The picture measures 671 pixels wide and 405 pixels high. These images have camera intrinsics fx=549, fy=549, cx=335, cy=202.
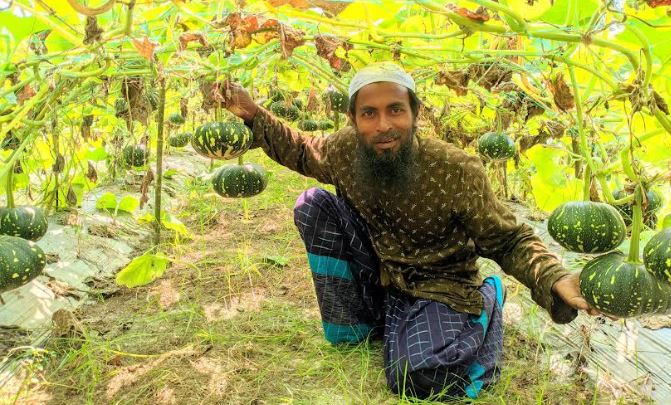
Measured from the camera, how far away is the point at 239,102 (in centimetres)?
278

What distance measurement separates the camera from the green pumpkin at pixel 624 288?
1.66 metres

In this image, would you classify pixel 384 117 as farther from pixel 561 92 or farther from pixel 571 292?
pixel 571 292

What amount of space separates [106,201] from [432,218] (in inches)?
132

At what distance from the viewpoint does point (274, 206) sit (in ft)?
19.9

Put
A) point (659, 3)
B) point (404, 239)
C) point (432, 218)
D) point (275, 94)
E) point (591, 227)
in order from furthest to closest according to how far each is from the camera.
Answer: point (275, 94) → point (404, 239) → point (432, 218) → point (591, 227) → point (659, 3)

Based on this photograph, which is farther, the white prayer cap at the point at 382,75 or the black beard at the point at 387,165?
A: the black beard at the point at 387,165

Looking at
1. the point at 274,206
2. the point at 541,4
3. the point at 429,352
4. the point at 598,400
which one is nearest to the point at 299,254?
the point at 274,206

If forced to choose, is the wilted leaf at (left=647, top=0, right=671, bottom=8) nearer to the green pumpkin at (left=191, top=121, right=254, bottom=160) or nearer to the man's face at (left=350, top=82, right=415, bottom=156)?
the man's face at (left=350, top=82, right=415, bottom=156)

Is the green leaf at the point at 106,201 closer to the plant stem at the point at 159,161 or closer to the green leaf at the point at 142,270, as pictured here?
the plant stem at the point at 159,161

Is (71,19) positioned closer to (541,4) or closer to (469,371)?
(541,4)

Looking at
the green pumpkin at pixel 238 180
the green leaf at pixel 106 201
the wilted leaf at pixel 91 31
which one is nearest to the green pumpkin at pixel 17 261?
the wilted leaf at pixel 91 31

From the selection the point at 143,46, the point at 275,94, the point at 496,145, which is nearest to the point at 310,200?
the point at 143,46

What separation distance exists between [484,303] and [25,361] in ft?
7.47

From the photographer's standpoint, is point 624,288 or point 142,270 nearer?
point 624,288
